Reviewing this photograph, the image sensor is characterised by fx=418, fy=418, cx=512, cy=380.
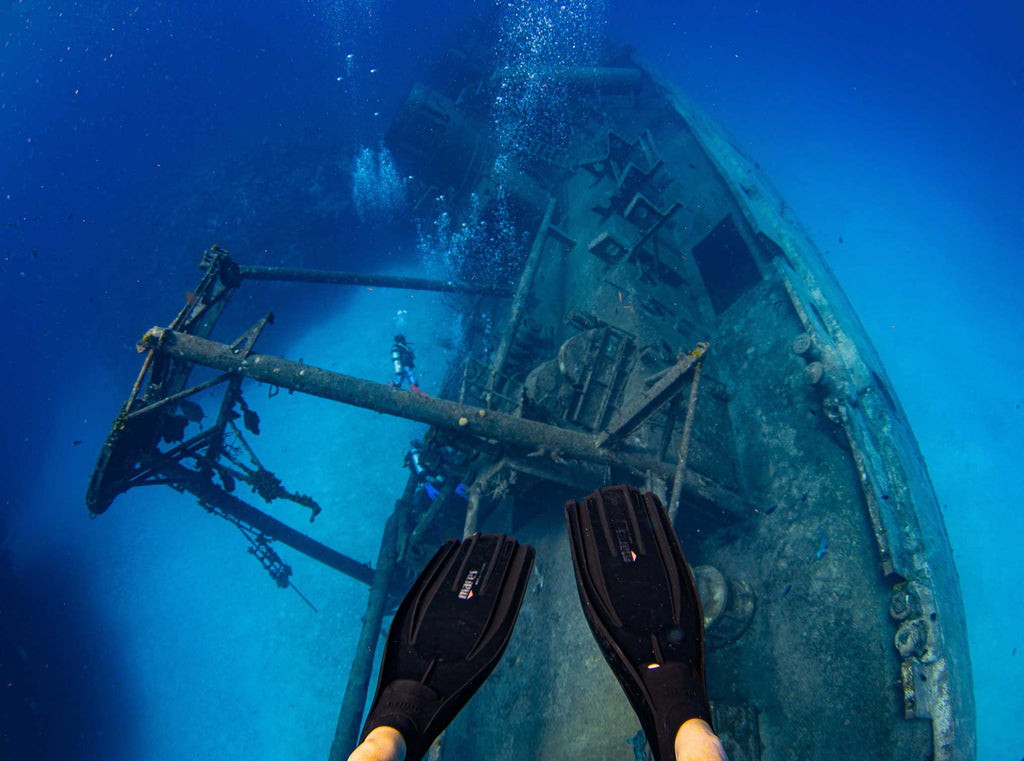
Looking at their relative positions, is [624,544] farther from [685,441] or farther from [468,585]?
[685,441]

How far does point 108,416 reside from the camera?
71.4ft

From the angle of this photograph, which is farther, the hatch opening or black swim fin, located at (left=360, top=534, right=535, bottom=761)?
the hatch opening

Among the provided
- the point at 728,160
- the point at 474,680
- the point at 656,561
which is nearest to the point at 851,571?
the point at 656,561

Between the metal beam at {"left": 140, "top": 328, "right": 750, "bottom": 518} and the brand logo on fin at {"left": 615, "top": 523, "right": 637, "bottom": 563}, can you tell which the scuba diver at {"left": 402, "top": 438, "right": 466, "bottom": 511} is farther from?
the brand logo on fin at {"left": 615, "top": 523, "right": 637, "bottom": 563}

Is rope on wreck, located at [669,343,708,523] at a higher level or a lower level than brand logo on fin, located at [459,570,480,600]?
higher

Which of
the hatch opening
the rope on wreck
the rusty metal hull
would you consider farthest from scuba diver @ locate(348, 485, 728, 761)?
the hatch opening

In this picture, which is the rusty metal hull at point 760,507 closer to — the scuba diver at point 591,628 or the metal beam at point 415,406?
the metal beam at point 415,406

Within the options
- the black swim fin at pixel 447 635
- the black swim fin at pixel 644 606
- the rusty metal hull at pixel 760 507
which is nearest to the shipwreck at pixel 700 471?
the rusty metal hull at pixel 760 507

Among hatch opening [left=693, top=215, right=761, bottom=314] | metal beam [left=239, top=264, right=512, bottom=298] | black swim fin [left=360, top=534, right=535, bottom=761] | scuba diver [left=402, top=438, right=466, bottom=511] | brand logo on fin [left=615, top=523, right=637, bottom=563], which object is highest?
hatch opening [left=693, top=215, right=761, bottom=314]

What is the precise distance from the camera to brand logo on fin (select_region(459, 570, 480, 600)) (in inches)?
85.5

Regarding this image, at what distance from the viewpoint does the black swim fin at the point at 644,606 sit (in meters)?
1.65

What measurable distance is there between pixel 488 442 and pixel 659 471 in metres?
2.16

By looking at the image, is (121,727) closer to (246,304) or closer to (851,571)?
(246,304)

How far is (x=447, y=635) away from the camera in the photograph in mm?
1972
